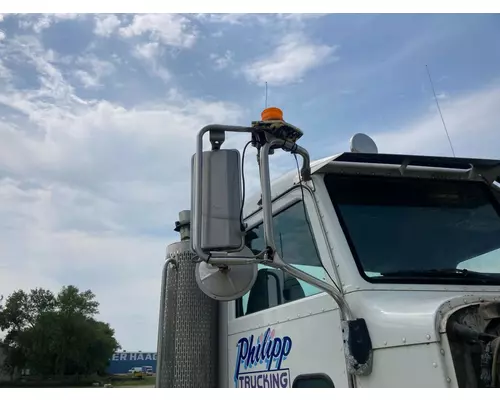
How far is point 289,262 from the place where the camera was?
2.63 m

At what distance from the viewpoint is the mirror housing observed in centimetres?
190

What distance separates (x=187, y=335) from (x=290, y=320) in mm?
911

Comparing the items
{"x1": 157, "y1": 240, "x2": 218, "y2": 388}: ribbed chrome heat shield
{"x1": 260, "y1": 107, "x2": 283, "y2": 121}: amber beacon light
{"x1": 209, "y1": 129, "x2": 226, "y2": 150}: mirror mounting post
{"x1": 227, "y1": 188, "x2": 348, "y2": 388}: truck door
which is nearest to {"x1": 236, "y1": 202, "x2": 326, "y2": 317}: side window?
{"x1": 227, "y1": 188, "x2": 348, "y2": 388}: truck door

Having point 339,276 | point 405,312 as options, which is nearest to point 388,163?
point 339,276

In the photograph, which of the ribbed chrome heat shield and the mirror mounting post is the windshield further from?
the ribbed chrome heat shield

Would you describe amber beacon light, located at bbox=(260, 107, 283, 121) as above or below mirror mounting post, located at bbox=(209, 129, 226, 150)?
above

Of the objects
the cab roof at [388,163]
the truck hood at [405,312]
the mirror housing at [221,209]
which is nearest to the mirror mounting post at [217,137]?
the mirror housing at [221,209]

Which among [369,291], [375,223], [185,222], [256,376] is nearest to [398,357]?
[369,291]

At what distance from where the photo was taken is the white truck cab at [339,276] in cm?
179

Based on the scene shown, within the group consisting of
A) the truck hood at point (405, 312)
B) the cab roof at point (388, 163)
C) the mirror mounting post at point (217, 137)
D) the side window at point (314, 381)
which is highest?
the cab roof at point (388, 163)

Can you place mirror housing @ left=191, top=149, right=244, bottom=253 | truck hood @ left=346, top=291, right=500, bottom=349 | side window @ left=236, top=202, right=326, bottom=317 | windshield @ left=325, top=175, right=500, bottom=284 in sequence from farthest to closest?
side window @ left=236, top=202, right=326, bottom=317, windshield @ left=325, top=175, right=500, bottom=284, mirror housing @ left=191, top=149, right=244, bottom=253, truck hood @ left=346, top=291, right=500, bottom=349

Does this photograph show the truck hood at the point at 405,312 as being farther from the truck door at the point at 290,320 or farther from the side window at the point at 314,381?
the side window at the point at 314,381

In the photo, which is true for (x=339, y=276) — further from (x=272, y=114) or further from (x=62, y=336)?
(x=62, y=336)

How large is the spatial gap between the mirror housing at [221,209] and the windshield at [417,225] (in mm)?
673
